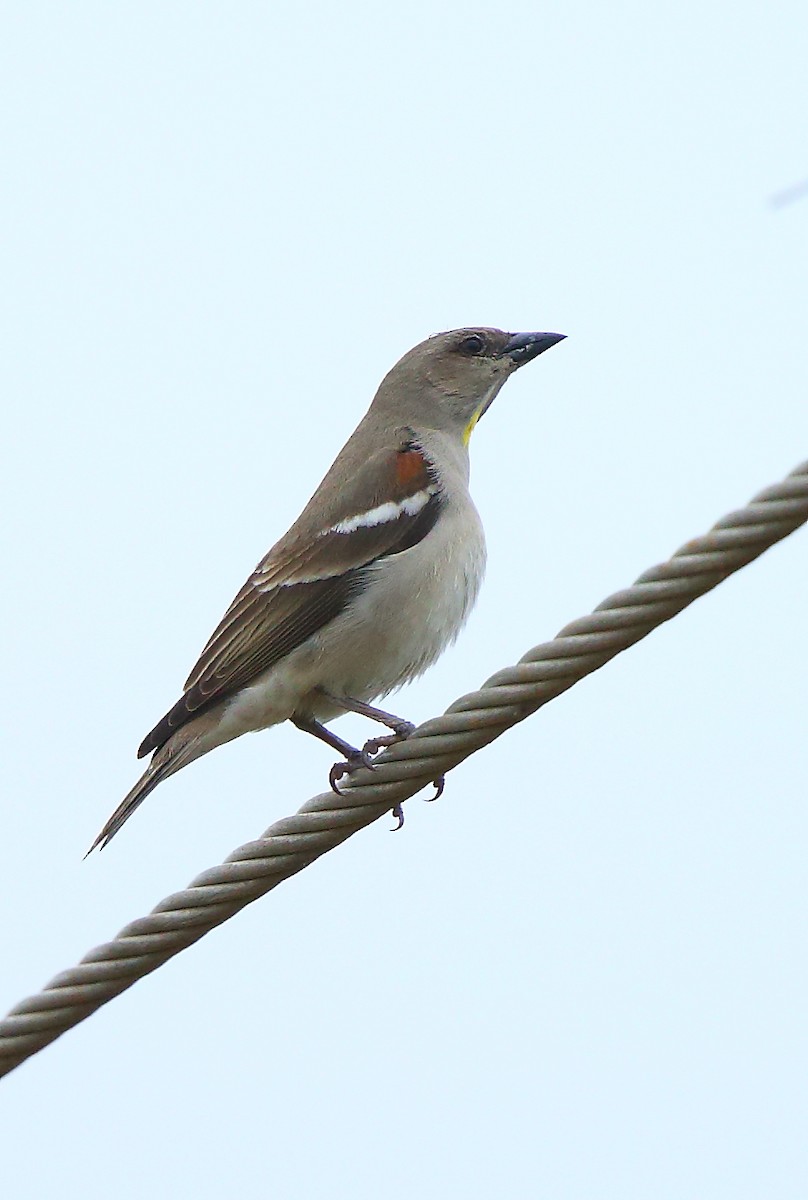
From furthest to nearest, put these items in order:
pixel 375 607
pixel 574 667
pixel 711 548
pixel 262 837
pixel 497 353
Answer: pixel 497 353
pixel 375 607
pixel 262 837
pixel 574 667
pixel 711 548

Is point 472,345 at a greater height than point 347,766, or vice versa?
point 472,345

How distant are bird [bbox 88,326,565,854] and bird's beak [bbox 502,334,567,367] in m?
1.29

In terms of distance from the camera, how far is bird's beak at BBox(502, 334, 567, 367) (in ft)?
26.2

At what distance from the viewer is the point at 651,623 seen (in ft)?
12.8

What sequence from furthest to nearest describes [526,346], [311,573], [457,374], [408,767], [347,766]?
[526,346] < [457,374] < [311,573] < [347,766] < [408,767]

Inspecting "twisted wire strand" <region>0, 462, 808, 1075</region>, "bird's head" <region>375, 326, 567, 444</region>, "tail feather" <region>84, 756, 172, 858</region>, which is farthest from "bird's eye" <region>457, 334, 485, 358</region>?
"twisted wire strand" <region>0, 462, 808, 1075</region>

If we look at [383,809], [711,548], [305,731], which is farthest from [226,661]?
[711,548]

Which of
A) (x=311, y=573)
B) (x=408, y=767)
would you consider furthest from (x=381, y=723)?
(x=408, y=767)

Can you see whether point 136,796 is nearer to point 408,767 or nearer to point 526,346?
point 408,767

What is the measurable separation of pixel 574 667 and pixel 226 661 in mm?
2589

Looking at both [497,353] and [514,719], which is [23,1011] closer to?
[514,719]

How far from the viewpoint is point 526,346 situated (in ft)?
26.3

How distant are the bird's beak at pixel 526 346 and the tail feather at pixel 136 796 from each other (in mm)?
2946

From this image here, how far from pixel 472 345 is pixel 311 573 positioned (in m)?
2.03
